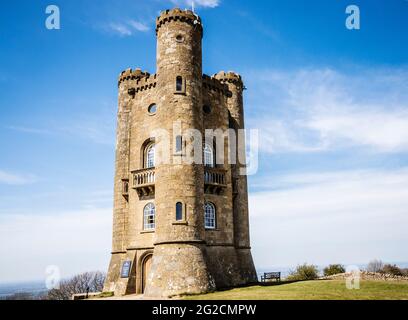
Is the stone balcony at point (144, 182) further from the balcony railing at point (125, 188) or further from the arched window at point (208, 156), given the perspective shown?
the arched window at point (208, 156)

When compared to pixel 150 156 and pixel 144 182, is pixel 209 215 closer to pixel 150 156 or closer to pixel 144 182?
pixel 144 182

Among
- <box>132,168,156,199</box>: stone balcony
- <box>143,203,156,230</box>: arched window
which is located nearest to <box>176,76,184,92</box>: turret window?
<box>132,168,156,199</box>: stone balcony

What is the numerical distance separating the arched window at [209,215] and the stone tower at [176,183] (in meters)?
0.07

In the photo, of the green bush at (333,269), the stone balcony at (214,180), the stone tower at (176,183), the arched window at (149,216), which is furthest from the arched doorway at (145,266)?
the green bush at (333,269)

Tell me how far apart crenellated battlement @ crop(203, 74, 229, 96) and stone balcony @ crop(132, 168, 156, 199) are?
845 cm

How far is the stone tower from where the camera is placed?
22.7 meters

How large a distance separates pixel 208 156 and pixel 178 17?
393 inches

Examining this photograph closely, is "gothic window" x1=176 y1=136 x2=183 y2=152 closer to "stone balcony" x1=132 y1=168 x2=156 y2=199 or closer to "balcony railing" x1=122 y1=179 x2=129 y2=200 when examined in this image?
"stone balcony" x1=132 y1=168 x2=156 y2=199

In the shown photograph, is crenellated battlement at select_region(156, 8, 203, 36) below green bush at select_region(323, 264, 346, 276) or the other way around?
the other way around
